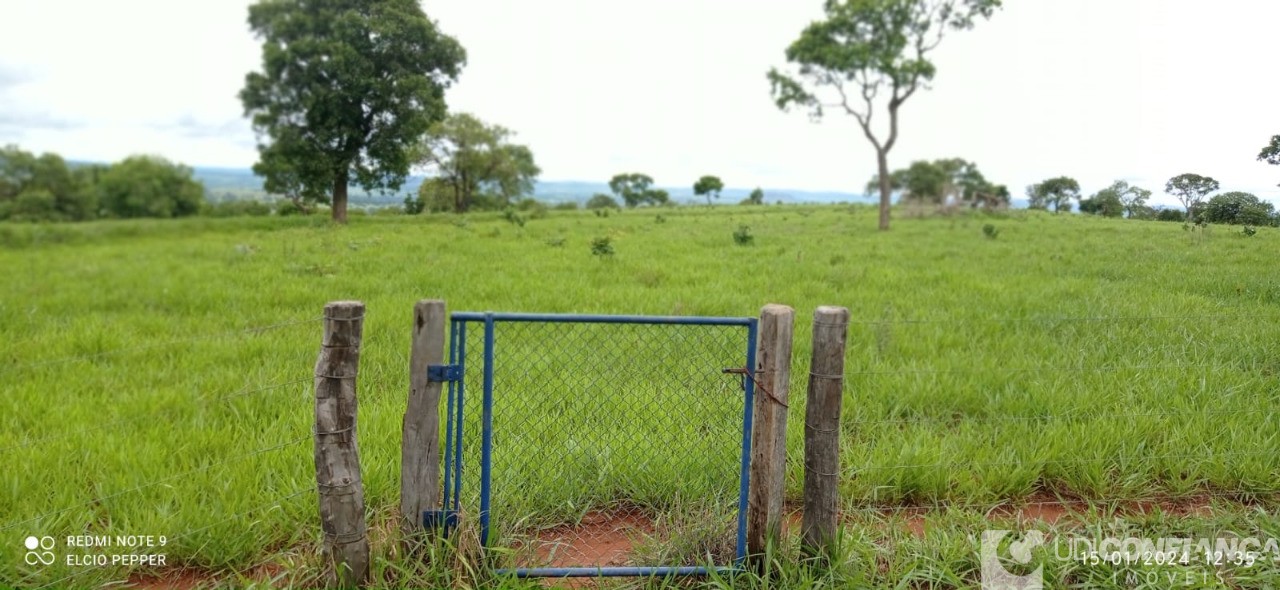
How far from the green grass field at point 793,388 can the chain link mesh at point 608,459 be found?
18cm

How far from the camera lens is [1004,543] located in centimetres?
312

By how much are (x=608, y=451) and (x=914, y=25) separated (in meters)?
24.7

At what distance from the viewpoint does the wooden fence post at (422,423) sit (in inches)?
101

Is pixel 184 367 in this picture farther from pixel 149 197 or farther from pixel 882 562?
pixel 882 562

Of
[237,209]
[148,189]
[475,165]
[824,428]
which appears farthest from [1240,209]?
[475,165]

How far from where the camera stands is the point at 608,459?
12.3 ft

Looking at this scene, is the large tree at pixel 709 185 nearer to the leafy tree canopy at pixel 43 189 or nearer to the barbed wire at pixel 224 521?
the leafy tree canopy at pixel 43 189

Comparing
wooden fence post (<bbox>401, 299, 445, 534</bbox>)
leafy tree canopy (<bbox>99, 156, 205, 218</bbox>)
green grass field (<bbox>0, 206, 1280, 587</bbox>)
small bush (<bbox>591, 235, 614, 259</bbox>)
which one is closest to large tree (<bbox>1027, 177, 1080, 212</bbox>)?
green grass field (<bbox>0, 206, 1280, 587</bbox>)

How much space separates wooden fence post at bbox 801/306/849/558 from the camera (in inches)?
105

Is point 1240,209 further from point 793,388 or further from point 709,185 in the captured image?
point 709,185

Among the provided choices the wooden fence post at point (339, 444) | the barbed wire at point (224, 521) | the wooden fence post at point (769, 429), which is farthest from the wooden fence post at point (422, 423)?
the wooden fence post at point (769, 429)

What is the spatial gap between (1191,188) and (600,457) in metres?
6.15

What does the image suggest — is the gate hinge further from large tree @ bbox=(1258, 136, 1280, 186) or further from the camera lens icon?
large tree @ bbox=(1258, 136, 1280, 186)

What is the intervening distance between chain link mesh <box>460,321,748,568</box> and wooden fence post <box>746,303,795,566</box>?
0.19 meters
